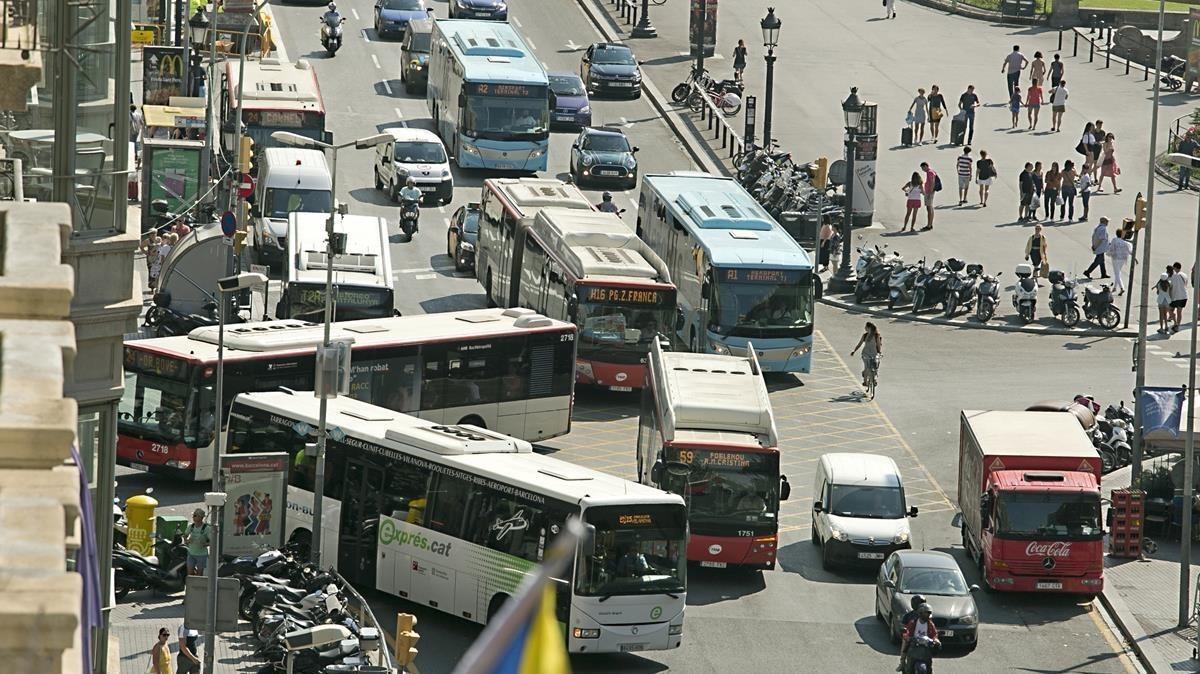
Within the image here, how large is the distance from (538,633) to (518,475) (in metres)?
24.4

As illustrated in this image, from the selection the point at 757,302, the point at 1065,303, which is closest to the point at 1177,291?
the point at 1065,303

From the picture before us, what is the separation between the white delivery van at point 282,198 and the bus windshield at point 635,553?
24430mm

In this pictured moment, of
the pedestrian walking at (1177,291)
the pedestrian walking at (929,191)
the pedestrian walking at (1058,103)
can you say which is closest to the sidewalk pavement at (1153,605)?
the pedestrian walking at (1177,291)

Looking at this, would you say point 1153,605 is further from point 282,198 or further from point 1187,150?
point 1187,150

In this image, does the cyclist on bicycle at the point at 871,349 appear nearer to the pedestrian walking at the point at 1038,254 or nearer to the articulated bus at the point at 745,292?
the articulated bus at the point at 745,292

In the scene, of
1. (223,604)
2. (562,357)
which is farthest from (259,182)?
(223,604)

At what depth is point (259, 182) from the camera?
57.0 m

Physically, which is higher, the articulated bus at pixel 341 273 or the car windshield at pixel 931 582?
the articulated bus at pixel 341 273

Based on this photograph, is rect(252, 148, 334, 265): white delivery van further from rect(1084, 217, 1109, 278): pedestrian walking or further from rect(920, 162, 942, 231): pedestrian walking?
rect(1084, 217, 1109, 278): pedestrian walking

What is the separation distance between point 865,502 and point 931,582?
4064 mm

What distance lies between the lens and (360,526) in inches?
1367

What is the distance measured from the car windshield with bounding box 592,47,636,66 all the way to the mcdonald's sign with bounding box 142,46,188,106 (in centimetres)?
1481

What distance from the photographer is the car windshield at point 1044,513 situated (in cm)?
3647

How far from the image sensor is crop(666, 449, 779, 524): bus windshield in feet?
119
